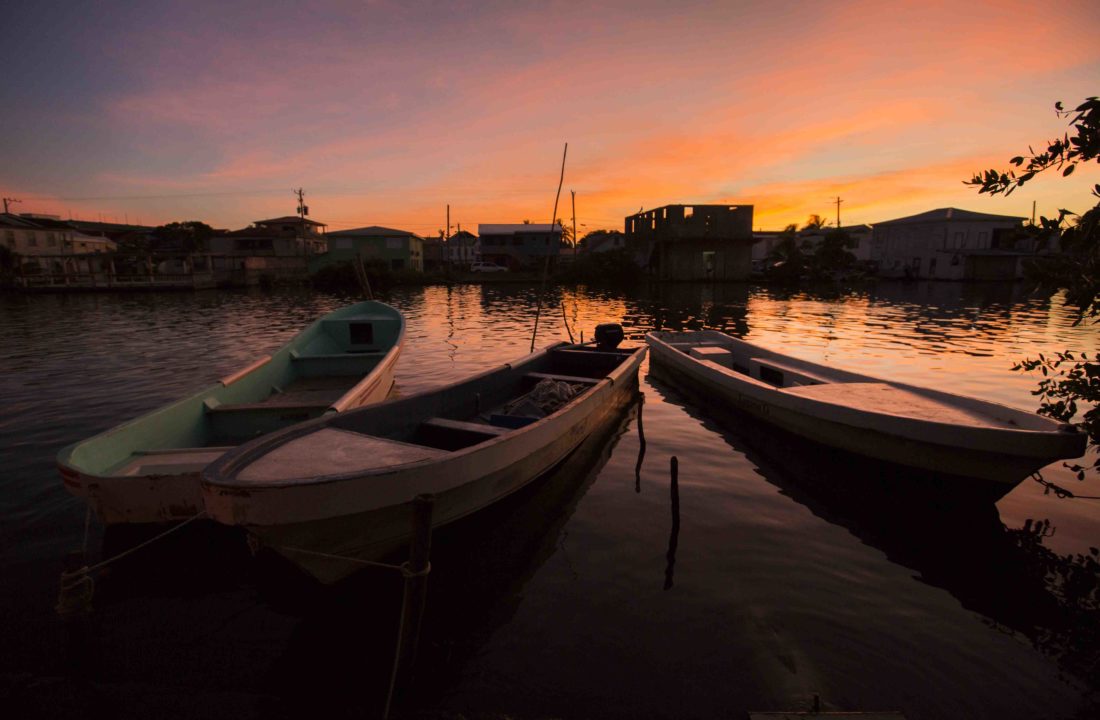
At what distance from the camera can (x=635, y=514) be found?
711 cm

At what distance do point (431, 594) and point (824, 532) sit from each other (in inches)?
200


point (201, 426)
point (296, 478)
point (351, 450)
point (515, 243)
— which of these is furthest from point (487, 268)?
point (296, 478)

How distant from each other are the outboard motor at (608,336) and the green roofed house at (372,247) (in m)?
56.5

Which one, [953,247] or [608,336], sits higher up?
[953,247]

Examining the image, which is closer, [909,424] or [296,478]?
[296,478]

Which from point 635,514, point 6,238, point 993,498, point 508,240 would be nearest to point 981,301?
point 993,498

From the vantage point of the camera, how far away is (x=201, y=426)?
7379mm

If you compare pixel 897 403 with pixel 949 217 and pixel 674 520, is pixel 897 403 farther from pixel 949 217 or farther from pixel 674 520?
pixel 949 217

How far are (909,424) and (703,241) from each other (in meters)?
54.2

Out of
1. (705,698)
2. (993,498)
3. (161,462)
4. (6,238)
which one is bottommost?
(705,698)

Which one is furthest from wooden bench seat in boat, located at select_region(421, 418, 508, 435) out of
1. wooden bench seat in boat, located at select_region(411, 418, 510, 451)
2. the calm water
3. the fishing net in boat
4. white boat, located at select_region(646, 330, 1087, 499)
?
white boat, located at select_region(646, 330, 1087, 499)

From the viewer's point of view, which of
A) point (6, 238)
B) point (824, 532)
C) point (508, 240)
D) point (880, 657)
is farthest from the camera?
point (508, 240)

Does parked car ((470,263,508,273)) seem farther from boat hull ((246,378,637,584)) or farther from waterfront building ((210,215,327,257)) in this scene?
boat hull ((246,378,637,584))

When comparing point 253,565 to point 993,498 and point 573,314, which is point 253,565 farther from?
point 573,314
